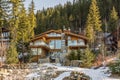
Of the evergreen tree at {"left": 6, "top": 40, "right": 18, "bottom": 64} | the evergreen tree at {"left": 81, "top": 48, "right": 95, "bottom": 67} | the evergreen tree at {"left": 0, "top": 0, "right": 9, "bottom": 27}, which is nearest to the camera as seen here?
the evergreen tree at {"left": 81, "top": 48, "right": 95, "bottom": 67}

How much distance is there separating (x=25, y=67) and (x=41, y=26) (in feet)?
137

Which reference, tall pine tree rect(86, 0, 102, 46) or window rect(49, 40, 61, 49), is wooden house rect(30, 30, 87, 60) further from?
tall pine tree rect(86, 0, 102, 46)

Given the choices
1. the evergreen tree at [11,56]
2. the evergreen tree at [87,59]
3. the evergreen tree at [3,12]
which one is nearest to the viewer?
the evergreen tree at [87,59]

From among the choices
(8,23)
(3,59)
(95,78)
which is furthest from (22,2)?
(95,78)

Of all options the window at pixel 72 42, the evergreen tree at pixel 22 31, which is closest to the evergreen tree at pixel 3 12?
the evergreen tree at pixel 22 31

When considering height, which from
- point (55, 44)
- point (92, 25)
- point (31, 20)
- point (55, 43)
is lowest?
point (55, 44)

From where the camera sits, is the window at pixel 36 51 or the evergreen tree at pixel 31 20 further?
the evergreen tree at pixel 31 20

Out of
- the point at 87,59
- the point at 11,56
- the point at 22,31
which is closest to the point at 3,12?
the point at 22,31

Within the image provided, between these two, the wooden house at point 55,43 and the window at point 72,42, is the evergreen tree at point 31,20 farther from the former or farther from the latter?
the window at point 72,42

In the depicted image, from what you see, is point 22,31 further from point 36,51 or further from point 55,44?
point 55,44

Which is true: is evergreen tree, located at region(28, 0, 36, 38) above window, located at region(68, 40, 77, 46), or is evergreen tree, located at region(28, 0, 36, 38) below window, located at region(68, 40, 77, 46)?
above

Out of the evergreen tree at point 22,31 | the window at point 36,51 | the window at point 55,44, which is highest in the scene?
the evergreen tree at point 22,31

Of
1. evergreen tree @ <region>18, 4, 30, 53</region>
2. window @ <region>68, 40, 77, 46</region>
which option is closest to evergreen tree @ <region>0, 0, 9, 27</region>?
evergreen tree @ <region>18, 4, 30, 53</region>

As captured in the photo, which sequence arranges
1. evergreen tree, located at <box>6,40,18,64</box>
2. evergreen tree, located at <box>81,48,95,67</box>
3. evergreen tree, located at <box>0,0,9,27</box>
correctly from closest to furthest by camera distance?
1. evergreen tree, located at <box>81,48,95,67</box>
2. evergreen tree, located at <box>6,40,18,64</box>
3. evergreen tree, located at <box>0,0,9,27</box>
